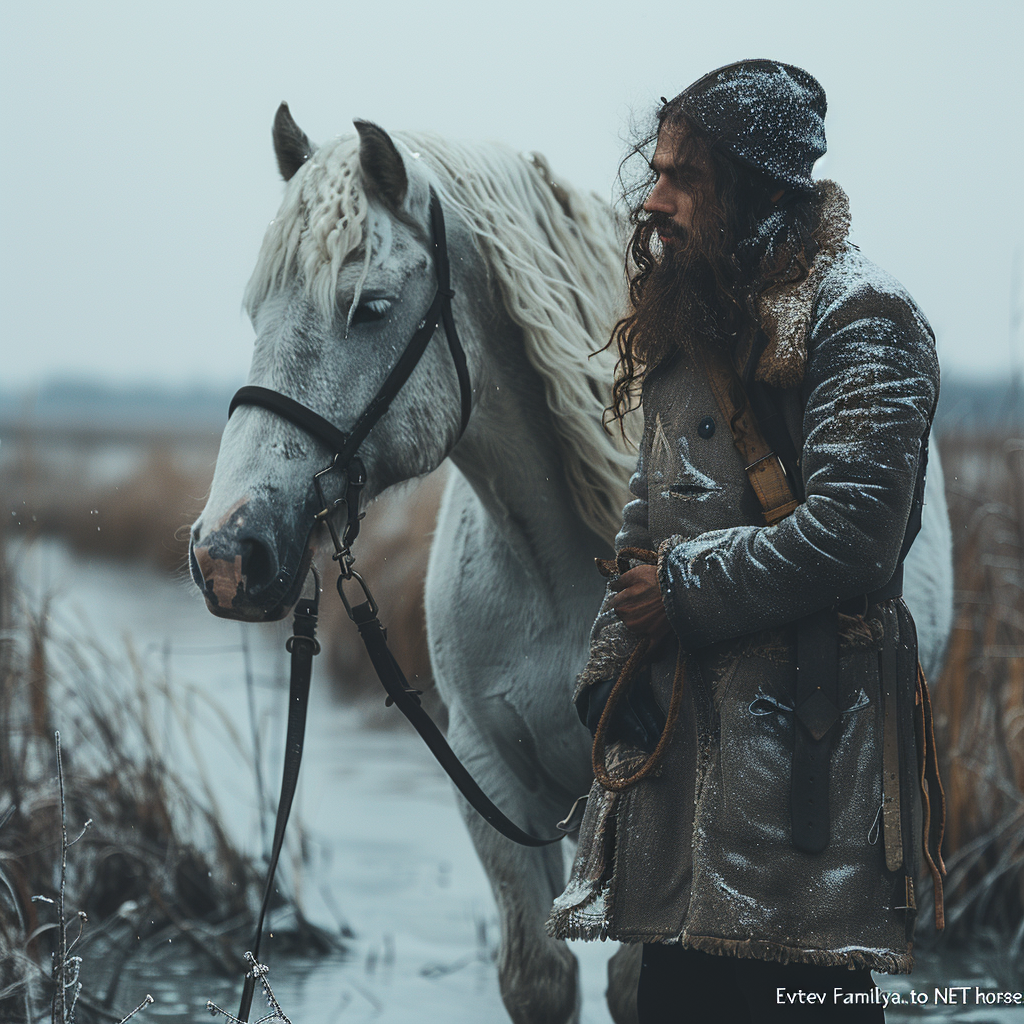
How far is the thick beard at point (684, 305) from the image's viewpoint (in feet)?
4.47

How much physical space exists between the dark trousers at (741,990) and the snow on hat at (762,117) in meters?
0.96

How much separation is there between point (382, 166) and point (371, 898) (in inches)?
107

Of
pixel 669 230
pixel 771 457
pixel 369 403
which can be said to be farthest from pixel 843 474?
pixel 369 403

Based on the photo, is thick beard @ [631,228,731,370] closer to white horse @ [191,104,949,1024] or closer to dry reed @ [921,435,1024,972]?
white horse @ [191,104,949,1024]

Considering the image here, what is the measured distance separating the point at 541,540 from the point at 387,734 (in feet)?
15.8

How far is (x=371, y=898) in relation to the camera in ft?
12.0

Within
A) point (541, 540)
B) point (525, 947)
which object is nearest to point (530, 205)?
point (541, 540)

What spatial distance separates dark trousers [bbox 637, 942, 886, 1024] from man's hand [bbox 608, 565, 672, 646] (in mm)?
412

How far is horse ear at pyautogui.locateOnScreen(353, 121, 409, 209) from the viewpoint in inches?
66.2

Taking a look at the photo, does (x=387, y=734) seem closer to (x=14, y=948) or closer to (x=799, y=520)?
(x=14, y=948)

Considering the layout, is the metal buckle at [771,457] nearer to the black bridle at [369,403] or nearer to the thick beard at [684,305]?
the thick beard at [684,305]

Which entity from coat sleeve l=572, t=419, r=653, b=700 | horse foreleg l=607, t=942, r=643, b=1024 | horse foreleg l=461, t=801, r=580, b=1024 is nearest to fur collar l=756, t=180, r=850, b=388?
coat sleeve l=572, t=419, r=653, b=700

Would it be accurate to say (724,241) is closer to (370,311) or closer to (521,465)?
(370,311)

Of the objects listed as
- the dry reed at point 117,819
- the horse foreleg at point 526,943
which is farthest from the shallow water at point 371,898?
the horse foreleg at point 526,943
